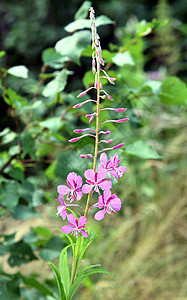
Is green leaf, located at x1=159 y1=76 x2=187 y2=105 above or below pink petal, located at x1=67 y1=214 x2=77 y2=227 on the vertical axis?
above

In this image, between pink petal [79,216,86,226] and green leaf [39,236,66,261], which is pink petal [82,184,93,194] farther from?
green leaf [39,236,66,261]

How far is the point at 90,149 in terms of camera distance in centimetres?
44

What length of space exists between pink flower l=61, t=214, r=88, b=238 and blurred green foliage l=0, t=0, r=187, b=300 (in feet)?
0.18

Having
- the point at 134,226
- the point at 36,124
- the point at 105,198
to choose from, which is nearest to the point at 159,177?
the point at 134,226

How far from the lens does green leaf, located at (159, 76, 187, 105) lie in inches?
25.5

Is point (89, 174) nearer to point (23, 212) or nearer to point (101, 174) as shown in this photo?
point (101, 174)

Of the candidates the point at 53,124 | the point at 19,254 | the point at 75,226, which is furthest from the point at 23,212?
the point at 75,226

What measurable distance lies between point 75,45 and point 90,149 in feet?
0.84

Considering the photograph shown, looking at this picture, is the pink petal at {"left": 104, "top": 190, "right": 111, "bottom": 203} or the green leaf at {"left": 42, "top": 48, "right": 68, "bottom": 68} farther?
the green leaf at {"left": 42, "top": 48, "right": 68, "bottom": 68}

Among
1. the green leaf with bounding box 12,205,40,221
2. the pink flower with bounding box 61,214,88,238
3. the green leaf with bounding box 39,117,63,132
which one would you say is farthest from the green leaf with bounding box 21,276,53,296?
the pink flower with bounding box 61,214,88,238

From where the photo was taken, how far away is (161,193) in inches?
75.5

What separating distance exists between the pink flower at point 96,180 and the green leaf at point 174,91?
0.39m

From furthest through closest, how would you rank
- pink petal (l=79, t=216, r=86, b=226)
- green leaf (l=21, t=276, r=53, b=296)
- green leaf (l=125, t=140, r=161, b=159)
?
green leaf (l=21, t=276, r=53, b=296) < green leaf (l=125, t=140, r=161, b=159) < pink petal (l=79, t=216, r=86, b=226)

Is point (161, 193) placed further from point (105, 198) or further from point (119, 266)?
point (105, 198)
